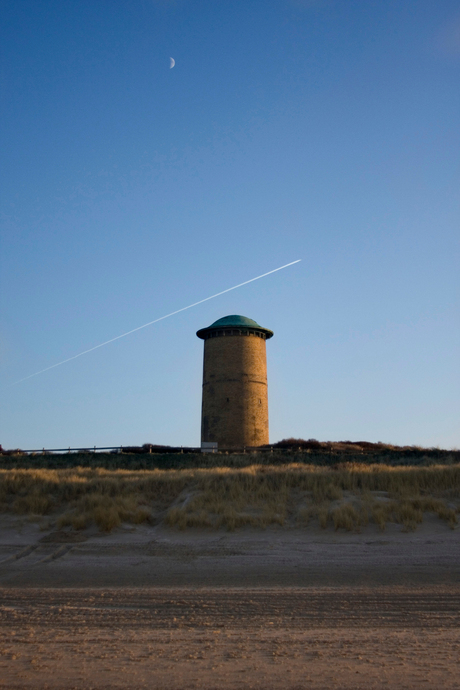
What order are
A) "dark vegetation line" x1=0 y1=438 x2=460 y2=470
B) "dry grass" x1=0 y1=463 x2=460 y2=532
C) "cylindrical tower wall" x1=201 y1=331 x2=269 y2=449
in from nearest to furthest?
"dry grass" x1=0 y1=463 x2=460 y2=532, "dark vegetation line" x1=0 y1=438 x2=460 y2=470, "cylindrical tower wall" x1=201 y1=331 x2=269 y2=449

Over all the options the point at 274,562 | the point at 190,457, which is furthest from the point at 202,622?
the point at 190,457

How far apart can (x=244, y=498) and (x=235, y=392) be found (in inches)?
969

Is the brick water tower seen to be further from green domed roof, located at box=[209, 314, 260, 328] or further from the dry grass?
the dry grass

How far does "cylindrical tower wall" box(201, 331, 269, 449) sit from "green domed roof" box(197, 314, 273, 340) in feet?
1.31

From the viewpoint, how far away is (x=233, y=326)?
1512 inches

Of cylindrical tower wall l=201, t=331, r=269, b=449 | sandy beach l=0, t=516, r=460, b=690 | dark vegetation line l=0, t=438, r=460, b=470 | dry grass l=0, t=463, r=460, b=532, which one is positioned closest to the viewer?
sandy beach l=0, t=516, r=460, b=690

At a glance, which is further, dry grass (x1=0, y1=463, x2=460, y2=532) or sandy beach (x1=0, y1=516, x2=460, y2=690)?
dry grass (x1=0, y1=463, x2=460, y2=532)

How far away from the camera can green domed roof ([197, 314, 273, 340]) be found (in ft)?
127

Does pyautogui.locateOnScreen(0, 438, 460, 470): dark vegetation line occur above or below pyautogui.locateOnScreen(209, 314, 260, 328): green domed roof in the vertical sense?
below

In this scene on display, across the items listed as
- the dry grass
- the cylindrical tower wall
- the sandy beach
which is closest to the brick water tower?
the cylindrical tower wall

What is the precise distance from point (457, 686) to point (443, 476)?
1040 centimetres

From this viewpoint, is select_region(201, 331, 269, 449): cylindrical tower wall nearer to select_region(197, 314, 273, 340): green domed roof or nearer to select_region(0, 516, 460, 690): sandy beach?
select_region(197, 314, 273, 340): green domed roof

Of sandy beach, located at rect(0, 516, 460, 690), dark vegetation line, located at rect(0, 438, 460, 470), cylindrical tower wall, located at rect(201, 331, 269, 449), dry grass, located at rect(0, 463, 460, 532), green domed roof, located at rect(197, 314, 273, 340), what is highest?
green domed roof, located at rect(197, 314, 273, 340)

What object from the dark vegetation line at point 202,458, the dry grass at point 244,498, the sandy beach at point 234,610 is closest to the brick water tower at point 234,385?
the dark vegetation line at point 202,458
